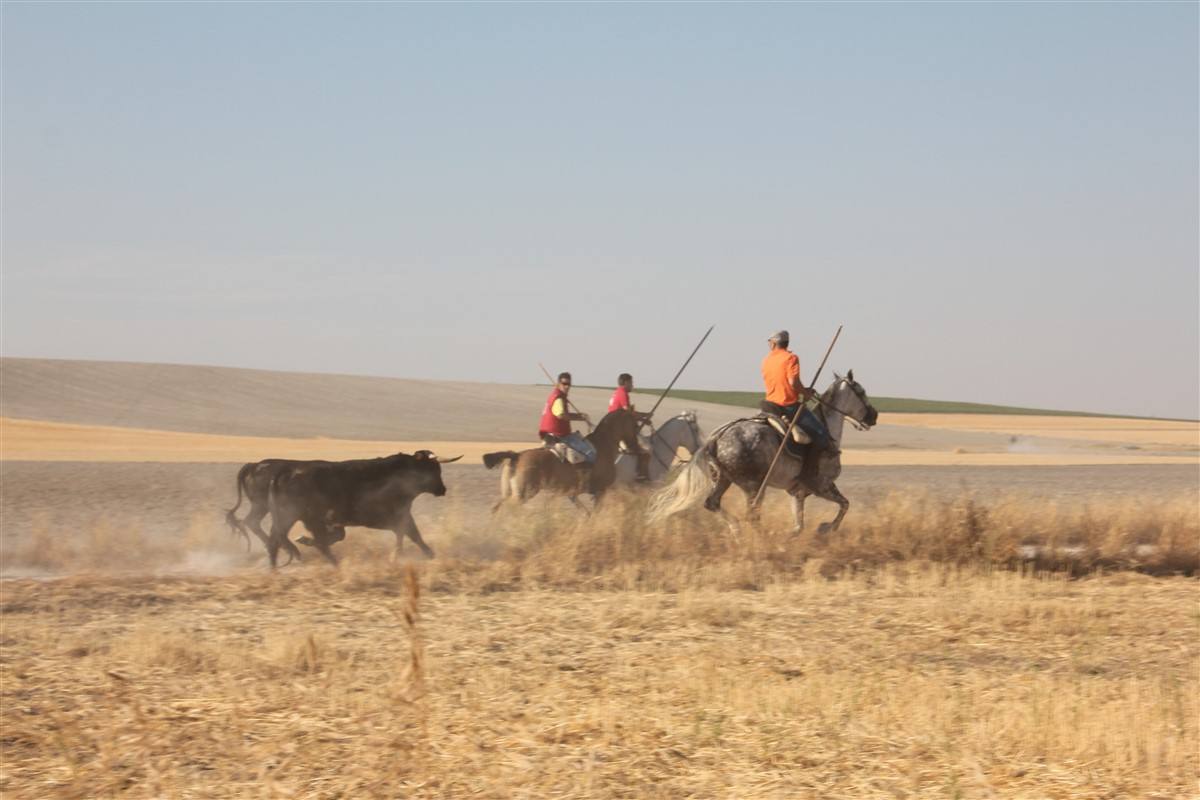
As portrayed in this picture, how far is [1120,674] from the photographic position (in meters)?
9.09

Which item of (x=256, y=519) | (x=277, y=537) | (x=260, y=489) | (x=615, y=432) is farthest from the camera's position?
(x=615, y=432)

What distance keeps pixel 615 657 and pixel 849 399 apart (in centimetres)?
770

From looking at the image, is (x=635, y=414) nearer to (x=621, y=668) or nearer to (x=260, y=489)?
(x=260, y=489)

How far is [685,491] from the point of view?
52.2 ft

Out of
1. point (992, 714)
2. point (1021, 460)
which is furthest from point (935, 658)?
point (1021, 460)

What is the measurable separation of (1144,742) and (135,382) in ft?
202

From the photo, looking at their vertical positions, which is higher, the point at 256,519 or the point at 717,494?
the point at 717,494

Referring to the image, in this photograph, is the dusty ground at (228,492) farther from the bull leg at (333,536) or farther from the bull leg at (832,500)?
the bull leg at (333,536)

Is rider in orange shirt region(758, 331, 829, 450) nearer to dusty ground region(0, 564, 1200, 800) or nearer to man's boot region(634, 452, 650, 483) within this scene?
man's boot region(634, 452, 650, 483)

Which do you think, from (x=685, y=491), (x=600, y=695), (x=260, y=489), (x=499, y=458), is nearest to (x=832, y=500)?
(x=685, y=491)

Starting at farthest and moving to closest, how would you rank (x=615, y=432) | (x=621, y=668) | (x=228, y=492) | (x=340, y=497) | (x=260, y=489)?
(x=228, y=492), (x=615, y=432), (x=260, y=489), (x=340, y=497), (x=621, y=668)

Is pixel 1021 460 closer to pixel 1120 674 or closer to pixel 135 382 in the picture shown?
pixel 1120 674

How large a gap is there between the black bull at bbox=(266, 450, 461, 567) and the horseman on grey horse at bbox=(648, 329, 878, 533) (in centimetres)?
280

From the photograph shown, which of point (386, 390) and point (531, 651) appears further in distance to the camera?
point (386, 390)
